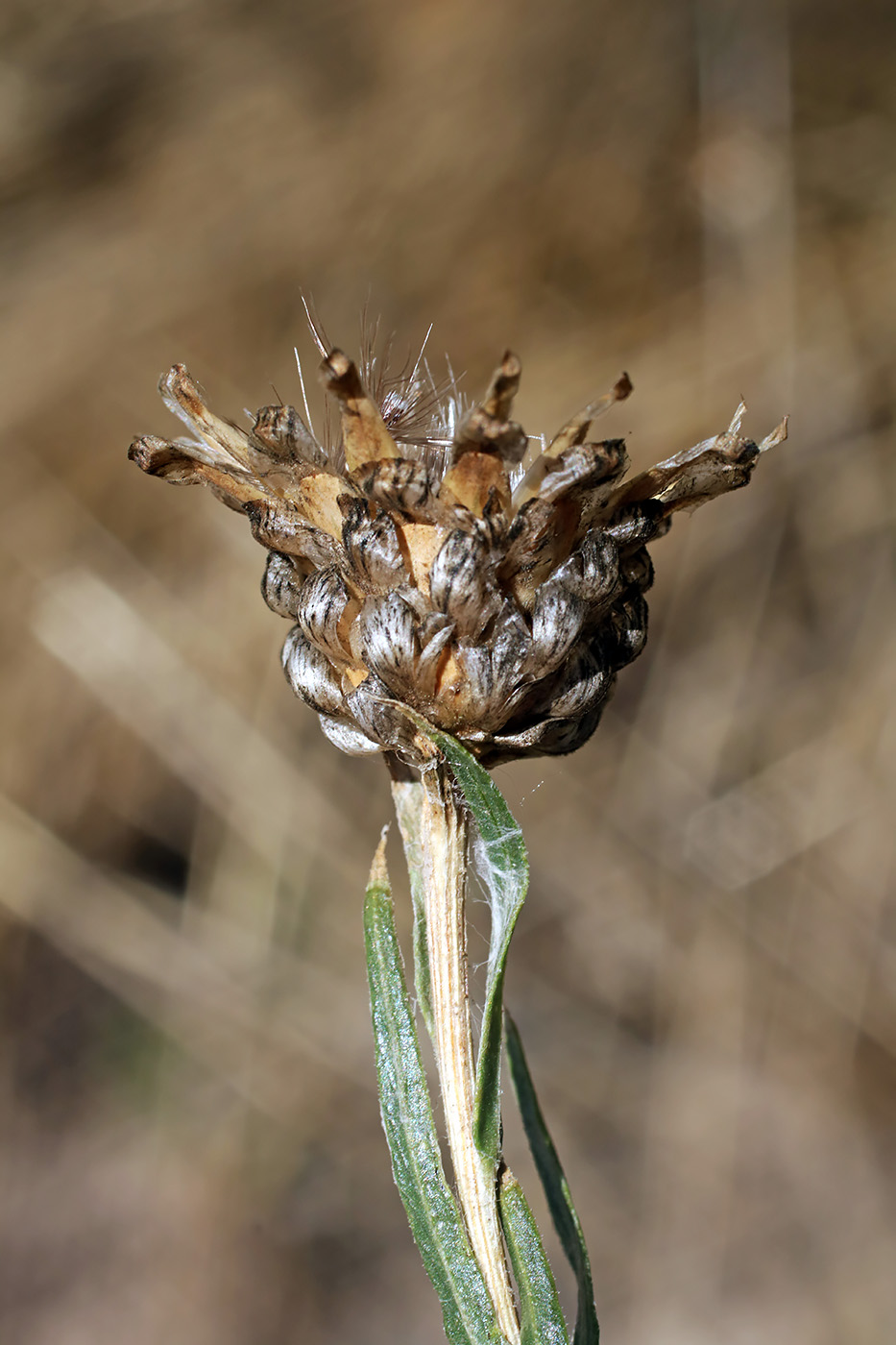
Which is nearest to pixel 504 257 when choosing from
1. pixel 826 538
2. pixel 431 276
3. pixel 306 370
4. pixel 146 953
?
pixel 431 276

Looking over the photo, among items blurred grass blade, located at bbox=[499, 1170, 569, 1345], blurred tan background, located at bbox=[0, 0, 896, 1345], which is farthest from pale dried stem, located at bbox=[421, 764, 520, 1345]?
blurred tan background, located at bbox=[0, 0, 896, 1345]

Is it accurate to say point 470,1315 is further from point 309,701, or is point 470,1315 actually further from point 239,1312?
point 239,1312

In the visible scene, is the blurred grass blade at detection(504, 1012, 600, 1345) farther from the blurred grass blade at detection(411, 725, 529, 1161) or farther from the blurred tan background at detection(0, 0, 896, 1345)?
the blurred tan background at detection(0, 0, 896, 1345)

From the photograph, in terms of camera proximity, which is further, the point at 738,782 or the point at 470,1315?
the point at 738,782

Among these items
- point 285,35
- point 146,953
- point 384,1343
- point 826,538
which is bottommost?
point 384,1343

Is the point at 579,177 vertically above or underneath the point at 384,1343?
above

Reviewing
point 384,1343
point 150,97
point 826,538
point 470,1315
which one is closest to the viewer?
point 470,1315
